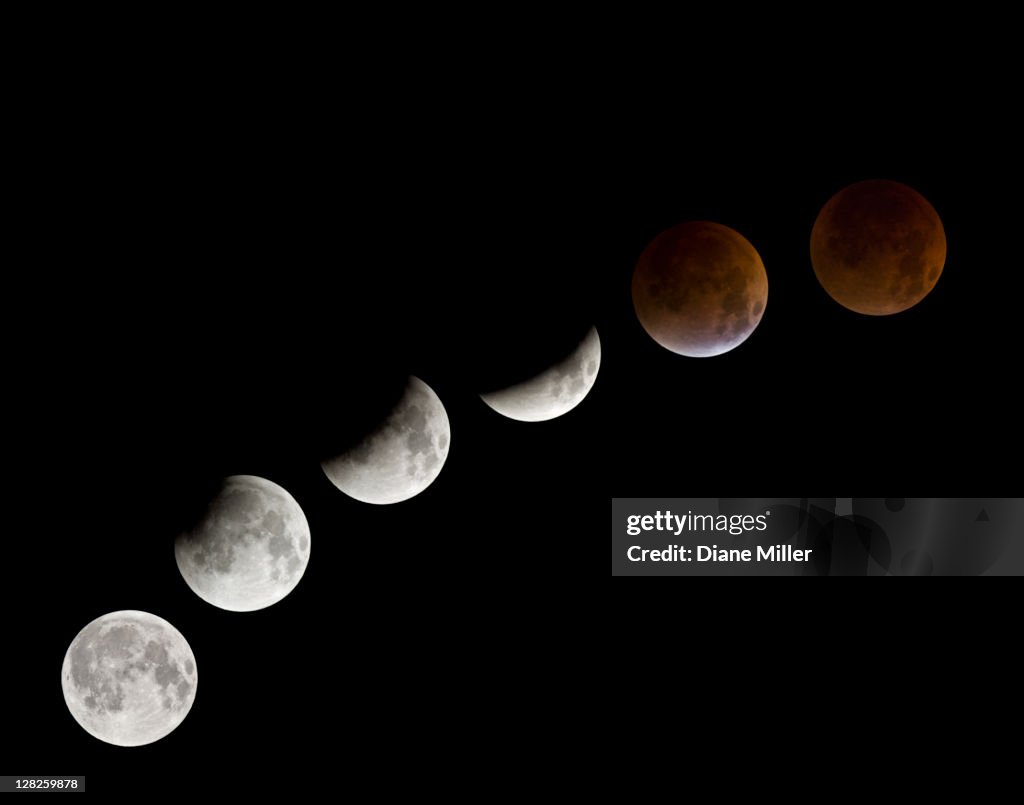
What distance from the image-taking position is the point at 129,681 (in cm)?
726

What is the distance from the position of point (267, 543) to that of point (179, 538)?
0.62 meters

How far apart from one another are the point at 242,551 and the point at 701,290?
359 cm

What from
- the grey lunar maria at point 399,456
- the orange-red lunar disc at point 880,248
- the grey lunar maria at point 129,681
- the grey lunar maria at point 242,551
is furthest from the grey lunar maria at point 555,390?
the grey lunar maria at point 129,681

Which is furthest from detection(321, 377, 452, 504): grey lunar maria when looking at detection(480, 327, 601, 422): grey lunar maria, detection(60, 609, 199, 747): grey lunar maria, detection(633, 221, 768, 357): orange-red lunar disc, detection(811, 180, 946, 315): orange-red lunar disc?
detection(811, 180, 946, 315): orange-red lunar disc

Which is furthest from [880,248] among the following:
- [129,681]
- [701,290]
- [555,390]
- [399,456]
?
[129,681]

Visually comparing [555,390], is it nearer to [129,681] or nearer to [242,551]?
[242,551]

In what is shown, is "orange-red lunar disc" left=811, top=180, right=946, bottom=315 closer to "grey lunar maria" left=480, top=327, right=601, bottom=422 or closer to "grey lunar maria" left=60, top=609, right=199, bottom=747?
"grey lunar maria" left=480, top=327, right=601, bottom=422

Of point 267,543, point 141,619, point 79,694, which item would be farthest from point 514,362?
point 79,694

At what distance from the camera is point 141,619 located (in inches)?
294

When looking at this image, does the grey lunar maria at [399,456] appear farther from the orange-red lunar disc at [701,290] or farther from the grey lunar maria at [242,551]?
the orange-red lunar disc at [701,290]

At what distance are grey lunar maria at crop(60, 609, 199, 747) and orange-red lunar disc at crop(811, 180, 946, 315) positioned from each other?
209 inches

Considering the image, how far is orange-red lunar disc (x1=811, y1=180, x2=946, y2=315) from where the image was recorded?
7.99 metres

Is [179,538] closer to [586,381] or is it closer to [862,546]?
[586,381]

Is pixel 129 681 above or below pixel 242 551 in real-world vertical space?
below
